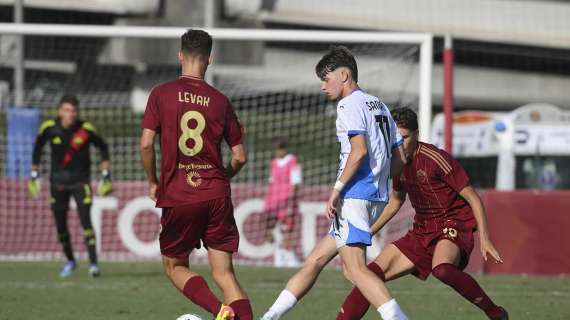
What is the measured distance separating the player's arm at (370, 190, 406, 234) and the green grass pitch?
1578mm

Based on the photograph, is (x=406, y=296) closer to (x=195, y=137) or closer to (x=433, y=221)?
(x=433, y=221)

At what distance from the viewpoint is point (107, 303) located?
10.9 meters

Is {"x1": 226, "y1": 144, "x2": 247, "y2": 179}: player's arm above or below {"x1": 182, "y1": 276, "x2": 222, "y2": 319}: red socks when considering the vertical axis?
above

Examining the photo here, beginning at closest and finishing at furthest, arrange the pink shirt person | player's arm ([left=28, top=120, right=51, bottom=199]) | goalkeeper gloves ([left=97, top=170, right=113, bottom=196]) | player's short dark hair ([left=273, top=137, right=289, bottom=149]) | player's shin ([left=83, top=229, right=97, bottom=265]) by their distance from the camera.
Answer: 1. goalkeeper gloves ([left=97, top=170, right=113, bottom=196])
2. player's shin ([left=83, top=229, right=97, bottom=265])
3. player's arm ([left=28, top=120, right=51, bottom=199])
4. the pink shirt person
5. player's short dark hair ([left=273, top=137, right=289, bottom=149])

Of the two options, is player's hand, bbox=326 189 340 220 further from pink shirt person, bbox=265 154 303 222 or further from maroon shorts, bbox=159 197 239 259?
pink shirt person, bbox=265 154 303 222

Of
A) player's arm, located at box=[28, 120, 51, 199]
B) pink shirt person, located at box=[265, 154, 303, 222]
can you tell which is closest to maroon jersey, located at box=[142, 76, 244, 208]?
player's arm, located at box=[28, 120, 51, 199]

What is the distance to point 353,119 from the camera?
7625mm

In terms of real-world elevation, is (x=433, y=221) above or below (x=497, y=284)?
above

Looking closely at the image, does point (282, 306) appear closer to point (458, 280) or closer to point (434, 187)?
point (458, 280)

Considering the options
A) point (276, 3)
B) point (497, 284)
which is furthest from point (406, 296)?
point (276, 3)

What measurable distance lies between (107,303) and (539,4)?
29706 millimetres

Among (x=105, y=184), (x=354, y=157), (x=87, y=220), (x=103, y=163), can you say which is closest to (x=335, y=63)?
(x=354, y=157)

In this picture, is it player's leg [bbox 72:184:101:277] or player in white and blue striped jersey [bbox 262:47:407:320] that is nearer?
player in white and blue striped jersey [bbox 262:47:407:320]

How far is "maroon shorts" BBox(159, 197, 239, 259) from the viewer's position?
768cm
